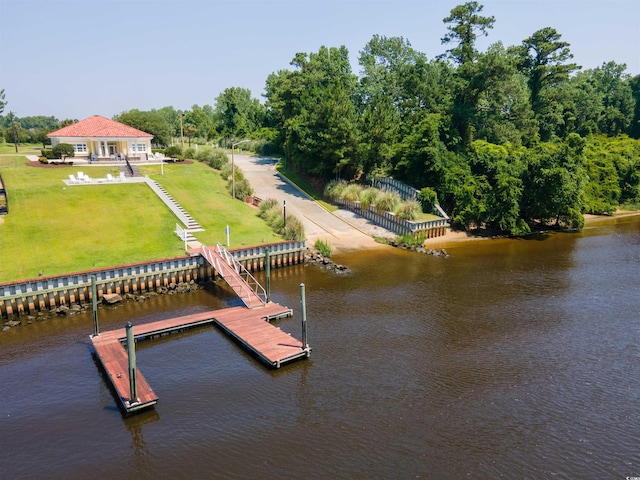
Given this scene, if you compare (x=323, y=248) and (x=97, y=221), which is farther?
(x=323, y=248)

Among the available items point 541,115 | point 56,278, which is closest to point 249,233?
point 56,278

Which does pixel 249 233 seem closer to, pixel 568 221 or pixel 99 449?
pixel 99 449

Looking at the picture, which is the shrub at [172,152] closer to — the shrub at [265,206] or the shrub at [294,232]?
the shrub at [265,206]

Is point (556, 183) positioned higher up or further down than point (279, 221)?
higher up

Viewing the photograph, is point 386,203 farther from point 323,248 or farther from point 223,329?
point 223,329

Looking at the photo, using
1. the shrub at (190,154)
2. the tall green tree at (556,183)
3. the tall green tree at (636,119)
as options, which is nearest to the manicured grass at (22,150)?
the shrub at (190,154)

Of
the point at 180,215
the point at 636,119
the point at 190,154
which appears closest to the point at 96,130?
the point at 190,154
